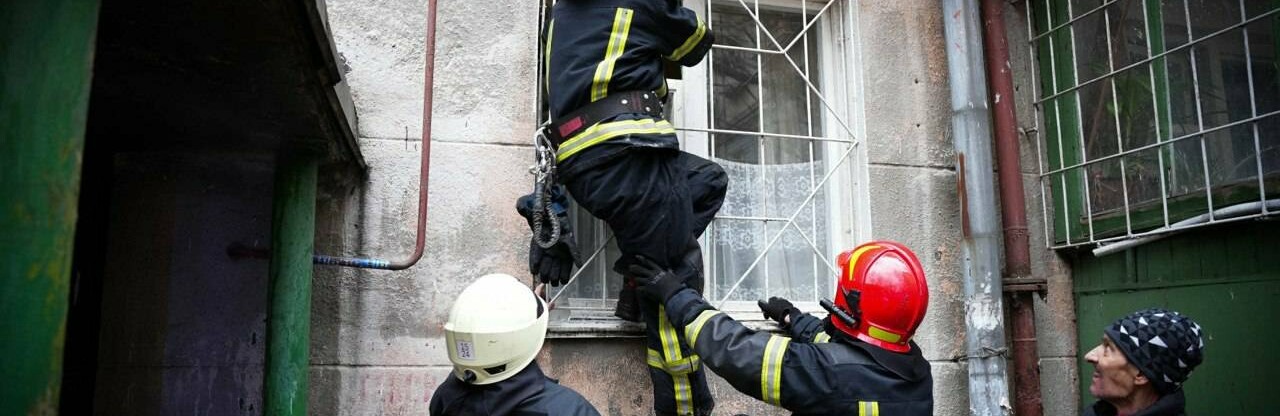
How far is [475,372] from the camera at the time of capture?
2.60 meters

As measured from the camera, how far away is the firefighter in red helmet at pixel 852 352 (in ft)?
9.05

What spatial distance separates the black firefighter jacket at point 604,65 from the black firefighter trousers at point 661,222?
66 mm

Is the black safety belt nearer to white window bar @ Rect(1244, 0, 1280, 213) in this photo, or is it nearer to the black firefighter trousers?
the black firefighter trousers

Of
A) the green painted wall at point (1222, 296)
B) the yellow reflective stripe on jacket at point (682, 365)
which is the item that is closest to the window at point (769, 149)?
the yellow reflective stripe on jacket at point (682, 365)

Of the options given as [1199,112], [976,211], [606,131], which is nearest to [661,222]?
[606,131]

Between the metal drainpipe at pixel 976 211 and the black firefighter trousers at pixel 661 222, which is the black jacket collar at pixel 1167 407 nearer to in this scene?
the metal drainpipe at pixel 976 211

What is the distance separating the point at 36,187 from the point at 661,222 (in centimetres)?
232

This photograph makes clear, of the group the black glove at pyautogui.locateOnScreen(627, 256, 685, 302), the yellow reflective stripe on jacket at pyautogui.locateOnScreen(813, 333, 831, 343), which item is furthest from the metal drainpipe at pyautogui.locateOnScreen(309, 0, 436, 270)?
the yellow reflective stripe on jacket at pyautogui.locateOnScreen(813, 333, 831, 343)

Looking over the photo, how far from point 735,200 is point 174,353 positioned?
2592 millimetres

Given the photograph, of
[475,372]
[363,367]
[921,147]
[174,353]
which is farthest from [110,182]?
[921,147]

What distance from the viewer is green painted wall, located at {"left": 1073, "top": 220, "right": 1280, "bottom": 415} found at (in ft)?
12.4

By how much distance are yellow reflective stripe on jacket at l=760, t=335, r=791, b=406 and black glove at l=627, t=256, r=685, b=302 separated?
583 millimetres

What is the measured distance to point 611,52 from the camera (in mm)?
3498

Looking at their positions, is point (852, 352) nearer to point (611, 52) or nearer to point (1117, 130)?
point (611, 52)
